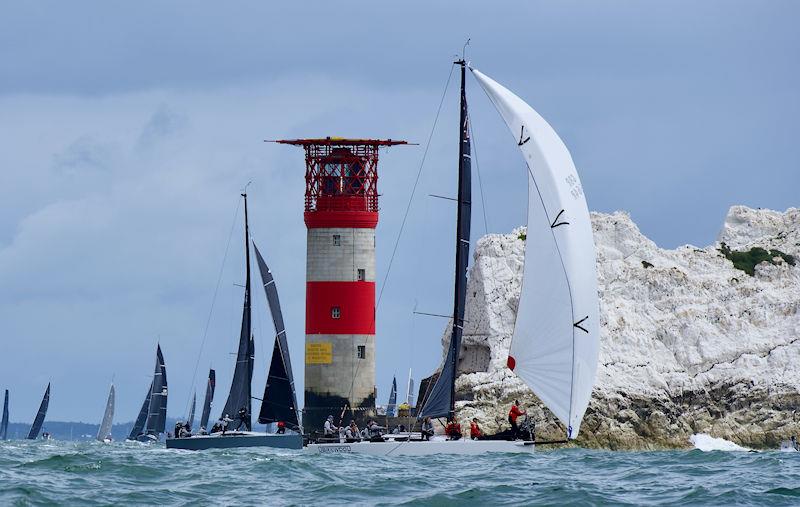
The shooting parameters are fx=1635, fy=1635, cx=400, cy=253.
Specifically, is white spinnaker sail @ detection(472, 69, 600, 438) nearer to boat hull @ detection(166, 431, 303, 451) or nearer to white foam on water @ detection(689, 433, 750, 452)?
boat hull @ detection(166, 431, 303, 451)

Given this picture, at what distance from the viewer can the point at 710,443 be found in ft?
171

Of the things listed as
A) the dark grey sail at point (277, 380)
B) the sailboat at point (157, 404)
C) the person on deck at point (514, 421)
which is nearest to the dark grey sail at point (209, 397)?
the sailboat at point (157, 404)

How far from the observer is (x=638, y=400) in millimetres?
53438

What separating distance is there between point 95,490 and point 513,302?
105ft

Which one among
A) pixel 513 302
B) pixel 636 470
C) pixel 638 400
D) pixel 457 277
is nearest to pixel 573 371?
pixel 636 470

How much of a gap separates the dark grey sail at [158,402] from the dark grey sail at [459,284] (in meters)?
35.0

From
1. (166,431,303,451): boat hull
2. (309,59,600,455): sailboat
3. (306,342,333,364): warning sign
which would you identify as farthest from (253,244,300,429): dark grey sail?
(309,59,600,455): sailboat

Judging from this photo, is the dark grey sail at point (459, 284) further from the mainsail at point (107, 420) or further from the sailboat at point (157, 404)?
the mainsail at point (107, 420)

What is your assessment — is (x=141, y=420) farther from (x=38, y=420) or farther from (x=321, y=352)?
(x=321, y=352)

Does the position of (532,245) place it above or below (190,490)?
above

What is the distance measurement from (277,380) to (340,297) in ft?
19.6

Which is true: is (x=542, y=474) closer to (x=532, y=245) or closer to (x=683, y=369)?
(x=532, y=245)

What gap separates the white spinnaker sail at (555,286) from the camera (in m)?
34.3

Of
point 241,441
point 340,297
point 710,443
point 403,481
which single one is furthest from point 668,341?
point 403,481
